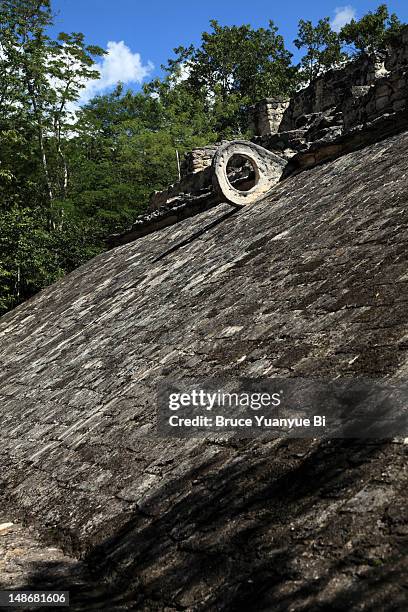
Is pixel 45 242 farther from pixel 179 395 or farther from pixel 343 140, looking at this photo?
pixel 179 395

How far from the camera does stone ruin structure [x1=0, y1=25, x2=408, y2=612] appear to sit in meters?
1.93

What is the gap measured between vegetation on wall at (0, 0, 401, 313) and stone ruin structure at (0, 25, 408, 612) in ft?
→ 40.8

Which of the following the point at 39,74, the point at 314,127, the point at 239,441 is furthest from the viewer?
the point at 39,74

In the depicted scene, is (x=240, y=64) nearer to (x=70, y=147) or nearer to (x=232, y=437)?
(x=70, y=147)

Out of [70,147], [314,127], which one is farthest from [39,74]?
[314,127]

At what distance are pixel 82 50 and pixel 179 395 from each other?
23381 millimetres

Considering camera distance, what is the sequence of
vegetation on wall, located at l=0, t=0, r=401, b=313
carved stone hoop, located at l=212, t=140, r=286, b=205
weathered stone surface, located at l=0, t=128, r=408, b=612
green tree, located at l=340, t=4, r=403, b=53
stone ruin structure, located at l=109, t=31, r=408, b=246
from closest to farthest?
weathered stone surface, located at l=0, t=128, r=408, b=612 → stone ruin structure, located at l=109, t=31, r=408, b=246 → carved stone hoop, located at l=212, t=140, r=286, b=205 → vegetation on wall, located at l=0, t=0, r=401, b=313 → green tree, located at l=340, t=4, r=403, b=53

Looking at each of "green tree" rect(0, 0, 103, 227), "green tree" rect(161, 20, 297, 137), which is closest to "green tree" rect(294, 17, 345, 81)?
"green tree" rect(161, 20, 297, 137)

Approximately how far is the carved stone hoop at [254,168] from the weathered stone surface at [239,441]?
78 centimetres

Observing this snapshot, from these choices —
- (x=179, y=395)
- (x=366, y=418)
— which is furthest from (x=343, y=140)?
Result: (x=366, y=418)

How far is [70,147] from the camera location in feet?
83.8

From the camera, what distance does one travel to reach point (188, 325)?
4.74 metres

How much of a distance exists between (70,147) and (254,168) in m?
19.1

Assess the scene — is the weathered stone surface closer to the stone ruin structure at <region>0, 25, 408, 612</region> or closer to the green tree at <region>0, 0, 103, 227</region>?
the stone ruin structure at <region>0, 25, 408, 612</region>
